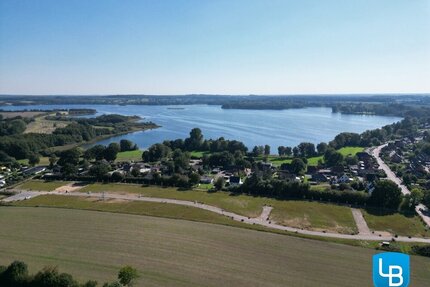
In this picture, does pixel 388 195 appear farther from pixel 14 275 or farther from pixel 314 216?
pixel 14 275

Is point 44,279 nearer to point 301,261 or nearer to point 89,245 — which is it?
point 89,245

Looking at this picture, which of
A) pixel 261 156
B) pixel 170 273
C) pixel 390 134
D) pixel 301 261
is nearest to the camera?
pixel 170 273

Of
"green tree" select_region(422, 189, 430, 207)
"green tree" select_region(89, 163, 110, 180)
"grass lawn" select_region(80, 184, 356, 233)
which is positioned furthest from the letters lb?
"green tree" select_region(89, 163, 110, 180)

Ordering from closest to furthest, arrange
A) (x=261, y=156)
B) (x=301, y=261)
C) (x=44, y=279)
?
(x=44, y=279)
(x=301, y=261)
(x=261, y=156)

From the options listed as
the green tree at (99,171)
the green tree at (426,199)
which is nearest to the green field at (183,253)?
the green tree at (426,199)

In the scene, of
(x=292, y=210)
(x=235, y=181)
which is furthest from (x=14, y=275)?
(x=235, y=181)

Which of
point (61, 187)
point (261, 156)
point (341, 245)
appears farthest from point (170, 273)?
point (261, 156)

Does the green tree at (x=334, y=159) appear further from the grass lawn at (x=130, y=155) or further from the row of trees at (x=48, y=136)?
the row of trees at (x=48, y=136)
